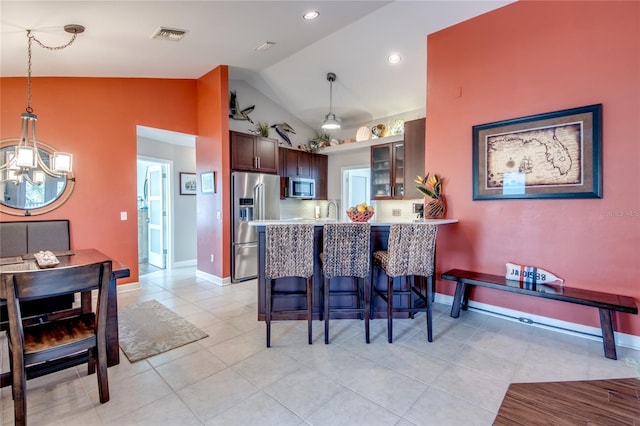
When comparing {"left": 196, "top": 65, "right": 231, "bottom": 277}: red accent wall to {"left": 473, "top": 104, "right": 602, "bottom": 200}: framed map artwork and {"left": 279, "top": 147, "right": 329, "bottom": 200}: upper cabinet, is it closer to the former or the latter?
{"left": 279, "top": 147, "right": 329, "bottom": 200}: upper cabinet

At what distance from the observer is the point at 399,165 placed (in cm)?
514

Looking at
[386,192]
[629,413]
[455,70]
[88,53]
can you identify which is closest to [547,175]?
[455,70]

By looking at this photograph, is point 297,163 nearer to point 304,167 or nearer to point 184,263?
→ point 304,167

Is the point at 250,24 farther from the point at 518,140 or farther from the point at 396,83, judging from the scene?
the point at 518,140

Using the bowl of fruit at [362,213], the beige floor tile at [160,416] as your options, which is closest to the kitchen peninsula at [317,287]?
the bowl of fruit at [362,213]

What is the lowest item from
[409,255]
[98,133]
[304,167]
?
[409,255]

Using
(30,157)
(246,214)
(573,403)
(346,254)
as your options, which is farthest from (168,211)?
(573,403)

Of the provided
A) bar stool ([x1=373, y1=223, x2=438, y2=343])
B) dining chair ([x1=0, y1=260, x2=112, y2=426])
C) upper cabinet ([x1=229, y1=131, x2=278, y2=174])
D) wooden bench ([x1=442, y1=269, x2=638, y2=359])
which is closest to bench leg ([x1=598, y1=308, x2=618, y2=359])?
wooden bench ([x1=442, y1=269, x2=638, y2=359])

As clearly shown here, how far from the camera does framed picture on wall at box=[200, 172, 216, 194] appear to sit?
15.3 ft

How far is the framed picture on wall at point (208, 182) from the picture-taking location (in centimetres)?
466

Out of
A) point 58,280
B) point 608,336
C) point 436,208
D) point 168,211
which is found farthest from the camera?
point 168,211

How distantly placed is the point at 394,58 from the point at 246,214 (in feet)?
10.4

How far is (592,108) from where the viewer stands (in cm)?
269

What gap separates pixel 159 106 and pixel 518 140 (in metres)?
4.70
